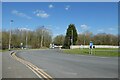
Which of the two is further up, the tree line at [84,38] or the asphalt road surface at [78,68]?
the tree line at [84,38]

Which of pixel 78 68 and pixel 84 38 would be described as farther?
pixel 84 38

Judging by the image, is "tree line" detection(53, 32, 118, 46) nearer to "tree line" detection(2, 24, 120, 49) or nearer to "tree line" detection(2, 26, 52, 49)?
"tree line" detection(2, 24, 120, 49)

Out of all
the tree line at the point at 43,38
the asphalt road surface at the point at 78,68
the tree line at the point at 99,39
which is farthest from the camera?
the tree line at the point at 99,39

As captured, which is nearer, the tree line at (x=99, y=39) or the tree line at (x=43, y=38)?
the tree line at (x=43, y=38)

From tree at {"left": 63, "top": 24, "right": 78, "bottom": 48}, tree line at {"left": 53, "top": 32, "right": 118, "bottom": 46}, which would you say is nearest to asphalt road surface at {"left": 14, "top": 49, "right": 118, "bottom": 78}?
tree at {"left": 63, "top": 24, "right": 78, "bottom": 48}

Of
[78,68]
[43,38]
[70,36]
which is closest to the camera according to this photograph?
[78,68]

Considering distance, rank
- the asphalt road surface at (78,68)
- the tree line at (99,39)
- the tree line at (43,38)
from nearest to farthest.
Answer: the asphalt road surface at (78,68) → the tree line at (43,38) → the tree line at (99,39)

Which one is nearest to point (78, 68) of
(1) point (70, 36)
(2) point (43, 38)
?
(1) point (70, 36)

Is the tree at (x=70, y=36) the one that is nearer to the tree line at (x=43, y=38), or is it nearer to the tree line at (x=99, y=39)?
the tree line at (x=43, y=38)

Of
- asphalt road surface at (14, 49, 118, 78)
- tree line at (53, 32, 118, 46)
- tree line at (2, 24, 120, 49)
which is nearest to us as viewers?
asphalt road surface at (14, 49, 118, 78)

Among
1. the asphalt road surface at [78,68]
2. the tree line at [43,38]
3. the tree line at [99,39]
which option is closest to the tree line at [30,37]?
the tree line at [43,38]

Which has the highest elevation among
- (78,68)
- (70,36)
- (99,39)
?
(70,36)

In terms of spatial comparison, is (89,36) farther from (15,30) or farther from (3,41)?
(3,41)

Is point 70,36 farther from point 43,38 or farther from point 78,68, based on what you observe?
point 78,68
